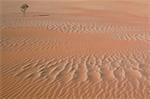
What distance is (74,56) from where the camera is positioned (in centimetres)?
1055

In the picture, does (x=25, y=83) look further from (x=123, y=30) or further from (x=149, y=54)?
(x=123, y=30)

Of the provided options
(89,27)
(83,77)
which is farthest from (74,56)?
(89,27)

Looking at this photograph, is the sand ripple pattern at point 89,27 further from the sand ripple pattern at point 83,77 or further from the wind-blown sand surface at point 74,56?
the sand ripple pattern at point 83,77

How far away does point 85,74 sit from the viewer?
8867 millimetres

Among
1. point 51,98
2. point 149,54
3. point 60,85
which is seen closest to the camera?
point 51,98

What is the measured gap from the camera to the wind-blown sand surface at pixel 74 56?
309 inches

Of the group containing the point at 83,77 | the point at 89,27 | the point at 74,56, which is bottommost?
the point at 89,27

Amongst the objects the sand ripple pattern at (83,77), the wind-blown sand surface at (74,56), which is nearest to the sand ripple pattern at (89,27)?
the wind-blown sand surface at (74,56)

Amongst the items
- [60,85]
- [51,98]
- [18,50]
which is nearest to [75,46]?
[18,50]

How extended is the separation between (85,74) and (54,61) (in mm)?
1492

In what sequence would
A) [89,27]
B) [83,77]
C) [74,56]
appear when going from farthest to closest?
[89,27] < [74,56] < [83,77]

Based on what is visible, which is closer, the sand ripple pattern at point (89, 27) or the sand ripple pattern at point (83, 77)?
the sand ripple pattern at point (83, 77)

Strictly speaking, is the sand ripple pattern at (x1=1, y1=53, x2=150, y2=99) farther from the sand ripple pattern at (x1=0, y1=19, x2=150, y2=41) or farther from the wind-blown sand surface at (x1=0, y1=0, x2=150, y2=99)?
the sand ripple pattern at (x1=0, y1=19, x2=150, y2=41)

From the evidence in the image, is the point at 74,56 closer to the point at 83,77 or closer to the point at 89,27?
the point at 83,77
